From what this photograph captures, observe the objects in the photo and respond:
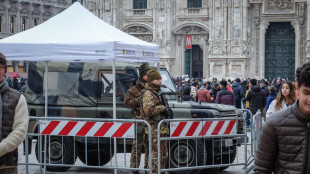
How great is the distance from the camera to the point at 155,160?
10.4 m

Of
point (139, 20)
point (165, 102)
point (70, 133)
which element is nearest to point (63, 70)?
point (70, 133)

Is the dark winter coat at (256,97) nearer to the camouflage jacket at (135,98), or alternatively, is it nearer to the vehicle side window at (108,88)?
the vehicle side window at (108,88)

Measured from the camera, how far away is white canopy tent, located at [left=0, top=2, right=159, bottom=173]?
11758 mm

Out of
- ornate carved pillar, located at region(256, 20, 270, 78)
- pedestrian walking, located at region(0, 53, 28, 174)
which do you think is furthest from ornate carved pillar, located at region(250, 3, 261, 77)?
pedestrian walking, located at region(0, 53, 28, 174)

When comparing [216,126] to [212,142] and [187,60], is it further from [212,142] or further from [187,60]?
[187,60]

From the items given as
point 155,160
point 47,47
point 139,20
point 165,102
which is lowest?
point 155,160

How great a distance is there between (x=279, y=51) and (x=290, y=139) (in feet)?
127

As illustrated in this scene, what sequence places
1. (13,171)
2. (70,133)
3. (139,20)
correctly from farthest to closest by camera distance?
(139,20) < (70,133) < (13,171)

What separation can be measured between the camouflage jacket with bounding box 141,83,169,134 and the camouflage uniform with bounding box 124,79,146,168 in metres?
0.52

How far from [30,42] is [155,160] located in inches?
143

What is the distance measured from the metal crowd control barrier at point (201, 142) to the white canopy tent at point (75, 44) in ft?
4.81

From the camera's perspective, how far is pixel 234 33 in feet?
138

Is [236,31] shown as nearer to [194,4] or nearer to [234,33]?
[234,33]

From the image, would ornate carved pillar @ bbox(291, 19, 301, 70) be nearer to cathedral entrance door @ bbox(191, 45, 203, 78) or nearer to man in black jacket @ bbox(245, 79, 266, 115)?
cathedral entrance door @ bbox(191, 45, 203, 78)
